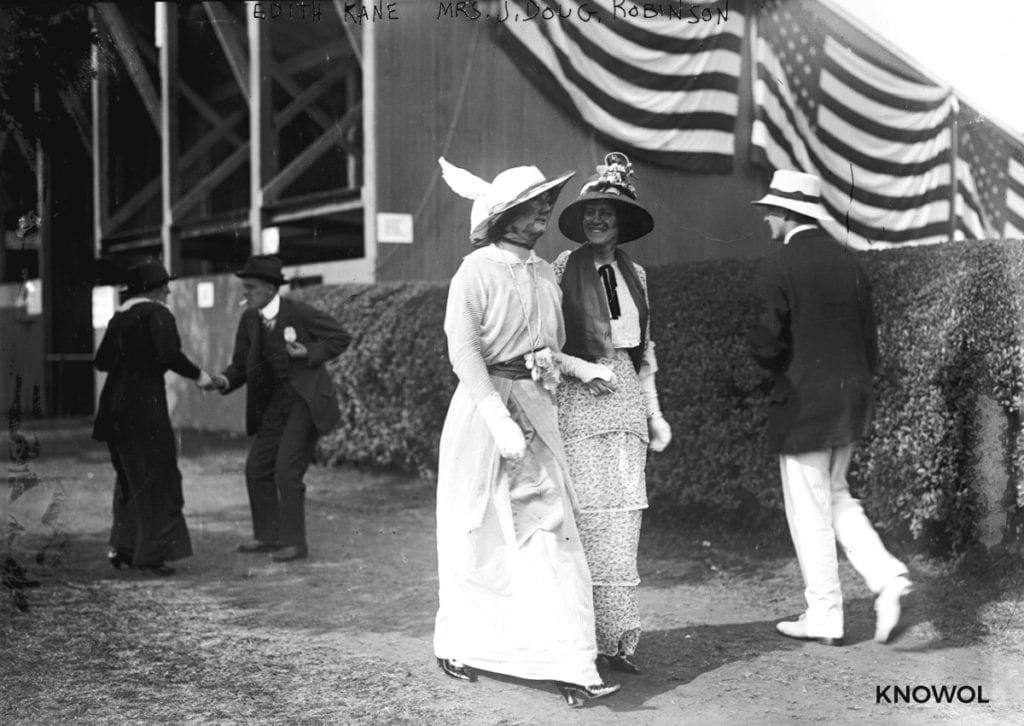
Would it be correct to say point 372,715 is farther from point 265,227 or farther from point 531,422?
point 265,227

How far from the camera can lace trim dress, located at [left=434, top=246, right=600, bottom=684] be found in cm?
386

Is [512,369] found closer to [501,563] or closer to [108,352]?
[501,563]

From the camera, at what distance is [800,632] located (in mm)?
4539

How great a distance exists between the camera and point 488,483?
3949 millimetres

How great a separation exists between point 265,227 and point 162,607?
7.05m

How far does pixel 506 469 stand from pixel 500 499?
0.12m

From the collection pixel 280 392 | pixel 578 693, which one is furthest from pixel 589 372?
→ pixel 280 392

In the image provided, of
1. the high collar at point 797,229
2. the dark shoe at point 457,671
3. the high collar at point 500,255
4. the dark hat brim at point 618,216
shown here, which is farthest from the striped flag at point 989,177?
the dark shoe at point 457,671

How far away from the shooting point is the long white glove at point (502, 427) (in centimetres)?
370

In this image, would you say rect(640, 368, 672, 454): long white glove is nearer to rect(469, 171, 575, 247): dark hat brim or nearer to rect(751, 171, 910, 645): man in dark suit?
rect(751, 171, 910, 645): man in dark suit

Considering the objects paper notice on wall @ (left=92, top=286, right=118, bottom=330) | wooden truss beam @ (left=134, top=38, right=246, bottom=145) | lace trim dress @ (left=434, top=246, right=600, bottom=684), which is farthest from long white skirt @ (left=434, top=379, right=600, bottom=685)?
wooden truss beam @ (left=134, top=38, right=246, bottom=145)

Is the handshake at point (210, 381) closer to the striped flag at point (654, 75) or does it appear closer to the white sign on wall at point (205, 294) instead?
the striped flag at point (654, 75)

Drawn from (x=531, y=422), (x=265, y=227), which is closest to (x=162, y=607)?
(x=531, y=422)

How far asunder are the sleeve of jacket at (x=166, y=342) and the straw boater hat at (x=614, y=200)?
2.89 metres
